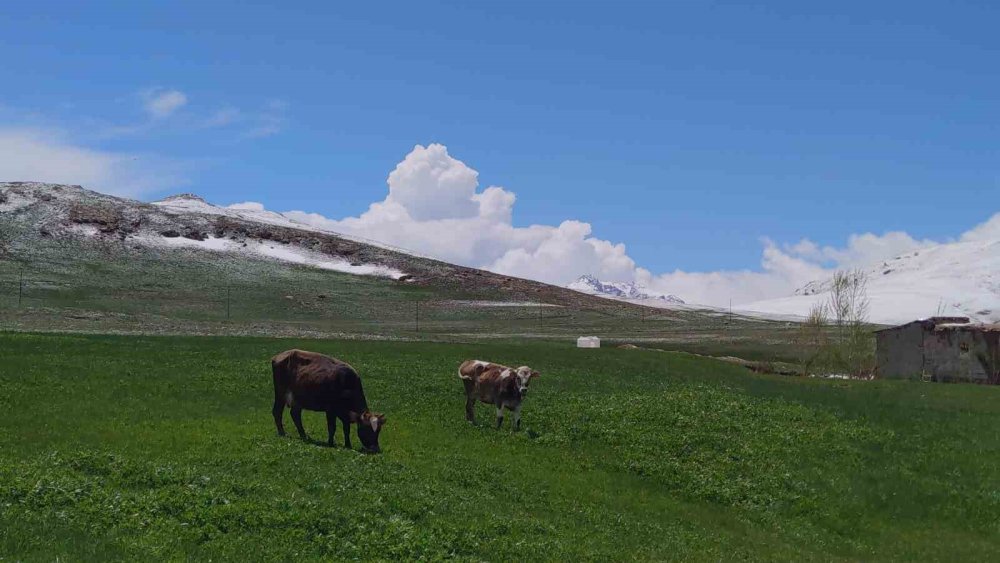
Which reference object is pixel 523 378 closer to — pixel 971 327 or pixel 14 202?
pixel 971 327

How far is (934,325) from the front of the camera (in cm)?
6831

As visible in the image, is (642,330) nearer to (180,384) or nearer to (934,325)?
(934,325)

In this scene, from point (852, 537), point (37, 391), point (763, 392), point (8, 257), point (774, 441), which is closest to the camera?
point (852, 537)

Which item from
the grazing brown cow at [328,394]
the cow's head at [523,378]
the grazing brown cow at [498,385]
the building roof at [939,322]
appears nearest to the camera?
the grazing brown cow at [328,394]

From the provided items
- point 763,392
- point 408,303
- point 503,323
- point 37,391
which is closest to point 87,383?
point 37,391

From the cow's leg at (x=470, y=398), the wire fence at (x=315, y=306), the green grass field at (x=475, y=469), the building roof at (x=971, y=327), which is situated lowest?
the green grass field at (x=475, y=469)

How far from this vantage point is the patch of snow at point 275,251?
567 ft

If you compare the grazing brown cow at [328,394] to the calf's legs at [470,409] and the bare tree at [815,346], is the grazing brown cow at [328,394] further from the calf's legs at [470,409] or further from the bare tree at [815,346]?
the bare tree at [815,346]

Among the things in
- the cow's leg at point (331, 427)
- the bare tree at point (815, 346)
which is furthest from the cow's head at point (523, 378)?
the bare tree at point (815, 346)

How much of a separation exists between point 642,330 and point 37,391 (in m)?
99.4

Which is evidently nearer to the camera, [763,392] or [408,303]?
[763,392]

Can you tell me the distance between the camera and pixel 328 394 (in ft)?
82.0

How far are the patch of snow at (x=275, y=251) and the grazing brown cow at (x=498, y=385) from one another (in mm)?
142028

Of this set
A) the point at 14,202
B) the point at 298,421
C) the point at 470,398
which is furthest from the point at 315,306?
the point at 298,421
